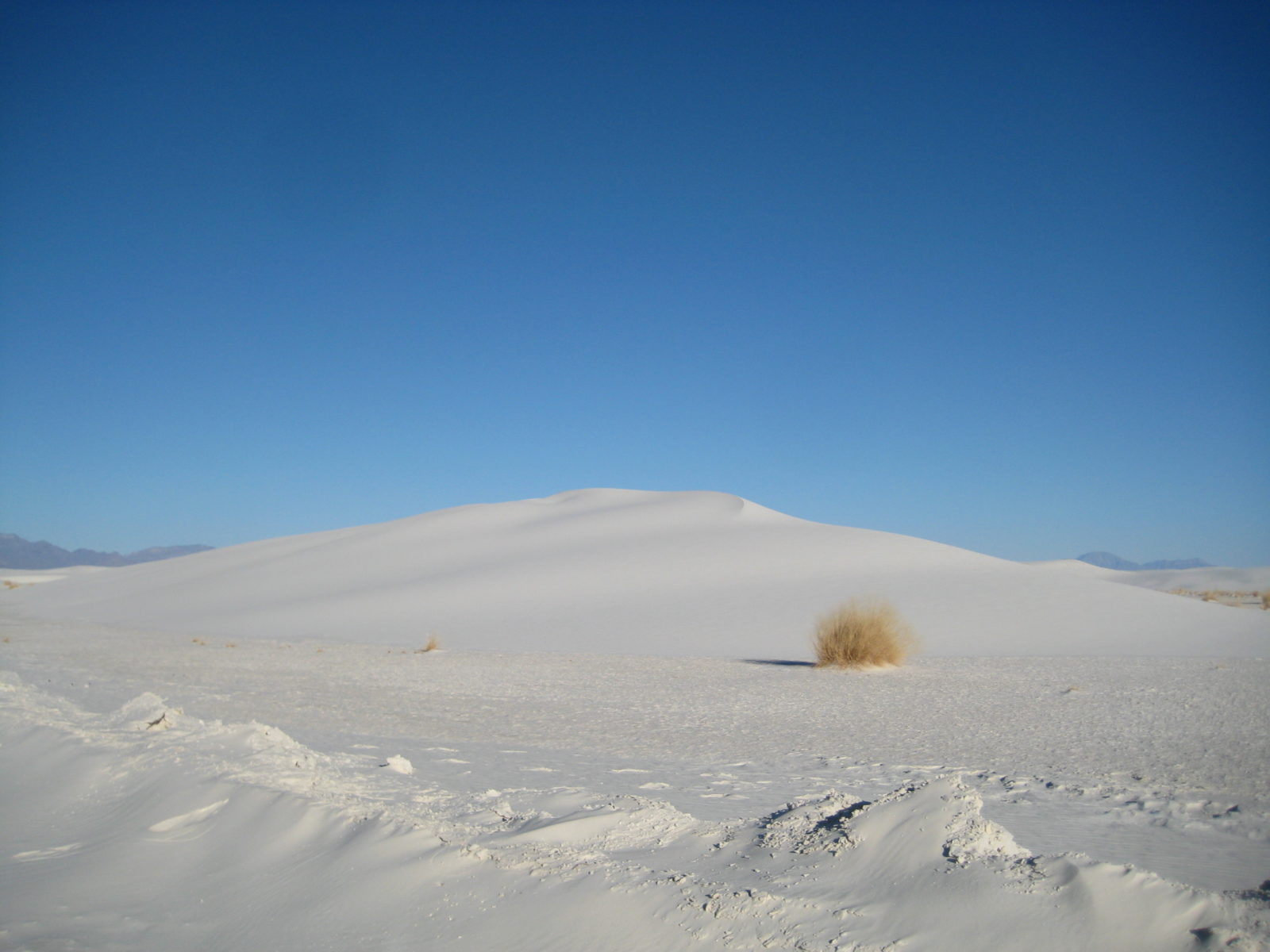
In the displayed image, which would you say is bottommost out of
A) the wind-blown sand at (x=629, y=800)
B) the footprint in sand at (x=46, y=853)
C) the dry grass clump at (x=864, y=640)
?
the footprint in sand at (x=46, y=853)

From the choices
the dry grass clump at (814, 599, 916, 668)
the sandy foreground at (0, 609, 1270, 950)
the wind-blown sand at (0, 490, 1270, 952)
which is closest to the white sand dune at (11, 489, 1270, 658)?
the wind-blown sand at (0, 490, 1270, 952)

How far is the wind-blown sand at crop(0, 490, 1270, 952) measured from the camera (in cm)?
304

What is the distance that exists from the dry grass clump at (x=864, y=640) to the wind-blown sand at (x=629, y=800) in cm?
45

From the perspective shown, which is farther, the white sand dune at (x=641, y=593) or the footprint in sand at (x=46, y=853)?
the white sand dune at (x=641, y=593)

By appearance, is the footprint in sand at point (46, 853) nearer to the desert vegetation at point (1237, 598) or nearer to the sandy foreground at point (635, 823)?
the sandy foreground at point (635, 823)

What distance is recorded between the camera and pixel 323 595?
27656 millimetres

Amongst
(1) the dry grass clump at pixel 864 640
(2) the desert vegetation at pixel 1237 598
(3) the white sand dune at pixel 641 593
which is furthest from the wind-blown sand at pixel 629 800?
(2) the desert vegetation at pixel 1237 598

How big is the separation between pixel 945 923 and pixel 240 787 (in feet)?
12.8

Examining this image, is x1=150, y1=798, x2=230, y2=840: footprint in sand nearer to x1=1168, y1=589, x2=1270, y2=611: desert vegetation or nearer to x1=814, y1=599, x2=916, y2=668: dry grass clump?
x1=814, y1=599, x2=916, y2=668: dry grass clump

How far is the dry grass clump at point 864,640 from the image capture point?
13.1 metres

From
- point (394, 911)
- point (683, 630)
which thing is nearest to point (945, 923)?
point (394, 911)

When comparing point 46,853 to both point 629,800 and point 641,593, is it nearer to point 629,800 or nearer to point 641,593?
point 629,800

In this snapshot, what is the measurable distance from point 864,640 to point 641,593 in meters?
11.4

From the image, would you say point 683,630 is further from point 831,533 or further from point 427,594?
point 831,533
